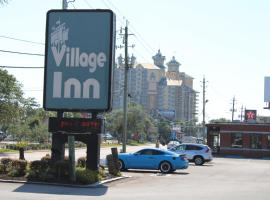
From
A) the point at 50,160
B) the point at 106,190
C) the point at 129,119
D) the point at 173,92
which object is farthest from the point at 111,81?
the point at 173,92

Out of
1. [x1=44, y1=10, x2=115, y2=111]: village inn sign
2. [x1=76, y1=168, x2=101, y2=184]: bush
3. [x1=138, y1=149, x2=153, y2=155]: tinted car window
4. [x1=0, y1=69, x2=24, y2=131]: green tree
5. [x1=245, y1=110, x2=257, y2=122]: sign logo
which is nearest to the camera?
[x1=76, y1=168, x2=101, y2=184]: bush

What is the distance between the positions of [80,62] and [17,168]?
16.7 ft

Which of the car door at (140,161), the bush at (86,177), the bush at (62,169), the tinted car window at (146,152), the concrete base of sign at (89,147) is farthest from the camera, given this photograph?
the tinted car window at (146,152)

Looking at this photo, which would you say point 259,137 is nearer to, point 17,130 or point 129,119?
point 17,130

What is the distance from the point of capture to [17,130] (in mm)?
70188

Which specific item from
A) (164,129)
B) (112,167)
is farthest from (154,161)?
(164,129)

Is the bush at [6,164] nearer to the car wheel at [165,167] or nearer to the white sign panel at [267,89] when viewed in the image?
the car wheel at [165,167]

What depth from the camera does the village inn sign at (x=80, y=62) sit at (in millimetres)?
24188

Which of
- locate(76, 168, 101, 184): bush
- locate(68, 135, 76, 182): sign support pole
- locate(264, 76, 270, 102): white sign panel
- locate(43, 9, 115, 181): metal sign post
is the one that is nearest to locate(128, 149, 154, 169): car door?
locate(43, 9, 115, 181): metal sign post

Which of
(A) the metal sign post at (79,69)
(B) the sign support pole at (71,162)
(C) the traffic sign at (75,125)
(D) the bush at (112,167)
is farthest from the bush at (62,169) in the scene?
(D) the bush at (112,167)

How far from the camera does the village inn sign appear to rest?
24.2m

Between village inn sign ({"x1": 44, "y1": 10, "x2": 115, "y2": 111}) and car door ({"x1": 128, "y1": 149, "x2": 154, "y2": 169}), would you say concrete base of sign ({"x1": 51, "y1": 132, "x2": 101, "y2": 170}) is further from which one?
car door ({"x1": 128, "y1": 149, "x2": 154, "y2": 169})

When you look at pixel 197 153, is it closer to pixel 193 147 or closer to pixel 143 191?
pixel 193 147

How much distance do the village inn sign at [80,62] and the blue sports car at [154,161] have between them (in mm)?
7530
